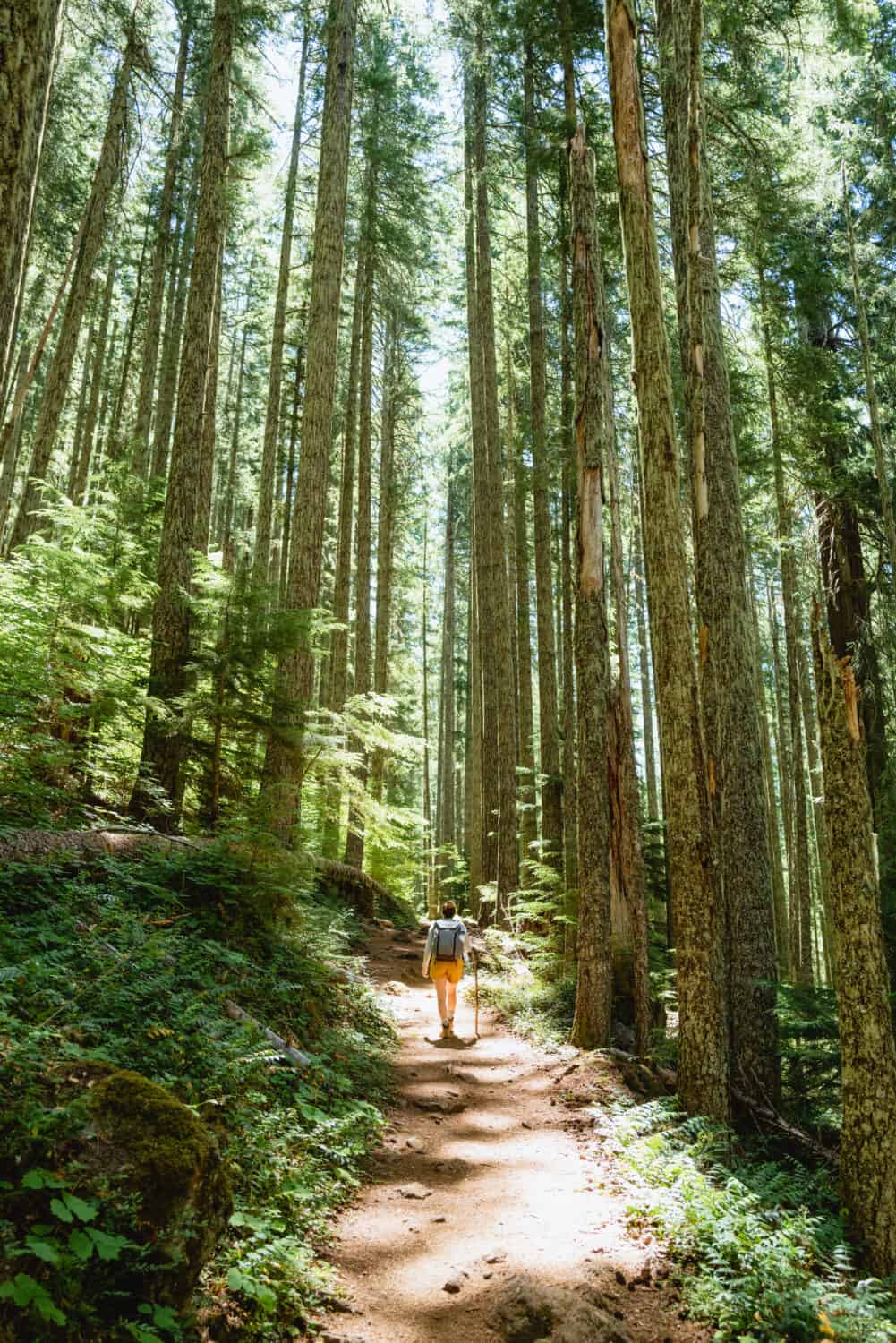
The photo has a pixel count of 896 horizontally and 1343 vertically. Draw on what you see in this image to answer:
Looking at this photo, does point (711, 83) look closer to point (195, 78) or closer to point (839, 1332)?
point (195, 78)

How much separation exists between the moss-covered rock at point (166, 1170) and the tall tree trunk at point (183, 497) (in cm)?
458

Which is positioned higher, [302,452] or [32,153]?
[302,452]

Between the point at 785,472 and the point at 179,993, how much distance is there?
1449cm

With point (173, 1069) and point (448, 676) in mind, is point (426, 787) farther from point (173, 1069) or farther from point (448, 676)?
point (173, 1069)

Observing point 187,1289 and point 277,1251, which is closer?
point 187,1289

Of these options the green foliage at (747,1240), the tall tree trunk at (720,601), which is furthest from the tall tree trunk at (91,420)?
the green foliage at (747,1240)

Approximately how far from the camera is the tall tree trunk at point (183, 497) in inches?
306

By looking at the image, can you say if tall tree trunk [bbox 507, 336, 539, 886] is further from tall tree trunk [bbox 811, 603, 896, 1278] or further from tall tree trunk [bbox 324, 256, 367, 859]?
tall tree trunk [bbox 811, 603, 896, 1278]

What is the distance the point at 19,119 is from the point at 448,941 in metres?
8.49

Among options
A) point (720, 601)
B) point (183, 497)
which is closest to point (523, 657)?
point (720, 601)

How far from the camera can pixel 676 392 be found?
12.1 meters

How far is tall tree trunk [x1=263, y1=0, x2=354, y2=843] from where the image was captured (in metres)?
9.06

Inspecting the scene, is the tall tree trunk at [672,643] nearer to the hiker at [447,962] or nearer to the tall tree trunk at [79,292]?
the hiker at [447,962]

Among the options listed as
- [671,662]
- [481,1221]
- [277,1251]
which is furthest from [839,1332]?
[671,662]
